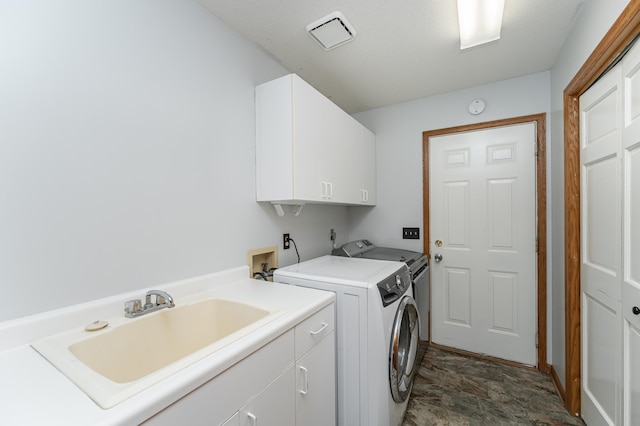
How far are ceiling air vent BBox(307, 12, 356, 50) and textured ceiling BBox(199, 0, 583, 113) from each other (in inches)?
1.2

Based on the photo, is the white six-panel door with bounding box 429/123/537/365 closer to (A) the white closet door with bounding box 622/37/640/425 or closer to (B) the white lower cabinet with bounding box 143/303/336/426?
(A) the white closet door with bounding box 622/37/640/425

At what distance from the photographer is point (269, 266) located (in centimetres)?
192

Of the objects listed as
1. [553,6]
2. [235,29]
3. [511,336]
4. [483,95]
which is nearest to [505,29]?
[553,6]

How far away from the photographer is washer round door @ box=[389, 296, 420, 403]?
146 centimetres

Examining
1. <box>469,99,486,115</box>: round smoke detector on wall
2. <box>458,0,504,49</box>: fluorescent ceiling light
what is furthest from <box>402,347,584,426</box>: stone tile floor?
<box>458,0,504,49</box>: fluorescent ceiling light

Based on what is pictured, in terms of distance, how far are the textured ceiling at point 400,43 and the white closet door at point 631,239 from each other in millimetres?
633

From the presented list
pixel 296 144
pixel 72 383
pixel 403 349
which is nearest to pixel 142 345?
pixel 72 383

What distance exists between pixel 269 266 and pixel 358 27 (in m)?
1.64

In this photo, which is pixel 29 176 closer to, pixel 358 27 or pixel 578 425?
pixel 358 27

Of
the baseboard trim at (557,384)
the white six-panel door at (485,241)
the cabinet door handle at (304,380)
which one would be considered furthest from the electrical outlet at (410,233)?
the cabinet door handle at (304,380)

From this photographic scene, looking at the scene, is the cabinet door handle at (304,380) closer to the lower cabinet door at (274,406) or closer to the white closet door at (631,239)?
the lower cabinet door at (274,406)

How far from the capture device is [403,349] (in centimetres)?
173

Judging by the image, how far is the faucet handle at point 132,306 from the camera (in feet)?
3.65

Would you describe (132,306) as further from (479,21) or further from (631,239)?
(479,21)
